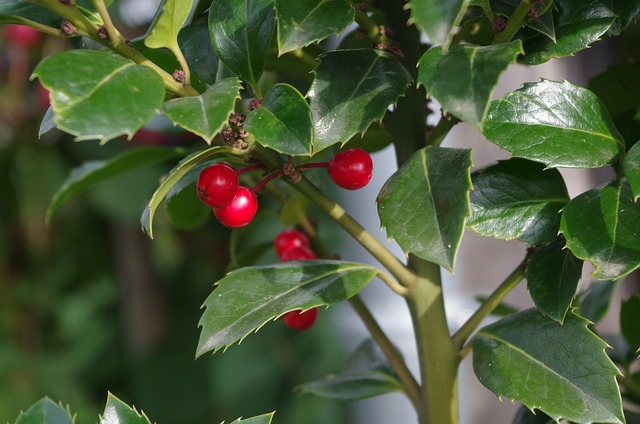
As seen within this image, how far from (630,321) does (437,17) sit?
36cm

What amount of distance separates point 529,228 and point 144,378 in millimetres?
A: 1492

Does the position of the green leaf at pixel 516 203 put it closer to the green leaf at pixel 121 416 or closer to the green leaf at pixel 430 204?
the green leaf at pixel 430 204

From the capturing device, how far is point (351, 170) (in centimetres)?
41

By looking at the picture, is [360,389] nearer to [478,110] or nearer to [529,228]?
[529,228]

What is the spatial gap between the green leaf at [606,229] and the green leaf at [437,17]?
0.45 feet

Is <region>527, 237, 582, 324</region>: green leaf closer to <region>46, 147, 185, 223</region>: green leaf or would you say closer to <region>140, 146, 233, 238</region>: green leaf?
<region>140, 146, 233, 238</region>: green leaf

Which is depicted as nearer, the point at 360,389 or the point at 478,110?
the point at 478,110

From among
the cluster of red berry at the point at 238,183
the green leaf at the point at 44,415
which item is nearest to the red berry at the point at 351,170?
the cluster of red berry at the point at 238,183

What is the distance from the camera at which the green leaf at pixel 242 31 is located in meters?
0.41

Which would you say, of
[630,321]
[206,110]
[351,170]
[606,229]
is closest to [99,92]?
[206,110]

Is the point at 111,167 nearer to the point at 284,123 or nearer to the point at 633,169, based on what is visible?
the point at 284,123

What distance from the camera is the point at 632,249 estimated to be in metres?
0.36

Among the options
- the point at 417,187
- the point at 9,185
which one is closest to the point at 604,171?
the point at 417,187

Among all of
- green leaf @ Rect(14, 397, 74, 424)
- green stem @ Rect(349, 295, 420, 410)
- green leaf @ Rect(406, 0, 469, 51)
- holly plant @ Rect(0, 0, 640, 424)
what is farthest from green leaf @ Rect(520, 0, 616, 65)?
green leaf @ Rect(14, 397, 74, 424)
